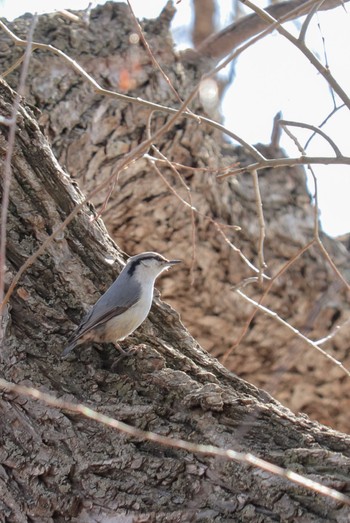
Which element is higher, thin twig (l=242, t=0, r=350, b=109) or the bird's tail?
thin twig (l=242, t=0, r=350, b=109)

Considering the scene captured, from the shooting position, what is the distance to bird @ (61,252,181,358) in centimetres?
283

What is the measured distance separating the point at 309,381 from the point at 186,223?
1.35 meters

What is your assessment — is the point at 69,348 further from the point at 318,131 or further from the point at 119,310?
the point at 318,131

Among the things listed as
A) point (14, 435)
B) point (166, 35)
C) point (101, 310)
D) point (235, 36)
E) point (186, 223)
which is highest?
point (235, 36)

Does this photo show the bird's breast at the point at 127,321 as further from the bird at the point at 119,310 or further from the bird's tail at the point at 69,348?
the bird's tail at the point at 69,348

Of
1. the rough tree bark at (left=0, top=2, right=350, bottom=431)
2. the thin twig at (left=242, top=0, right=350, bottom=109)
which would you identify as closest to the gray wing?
the thin twig at (left=242, top=0, right=350, bottom=109)

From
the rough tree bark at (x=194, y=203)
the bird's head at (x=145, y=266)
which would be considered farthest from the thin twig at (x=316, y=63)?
the rough tree bark at (x=194, y=203)

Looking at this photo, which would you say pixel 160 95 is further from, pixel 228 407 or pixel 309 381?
pixel 228 407

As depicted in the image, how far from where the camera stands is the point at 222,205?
4918mm

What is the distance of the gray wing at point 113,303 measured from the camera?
111 inches

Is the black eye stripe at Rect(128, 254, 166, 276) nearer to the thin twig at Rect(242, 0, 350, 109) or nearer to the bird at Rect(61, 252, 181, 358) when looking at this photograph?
the bird at Rect(61, 252, 181, 358)

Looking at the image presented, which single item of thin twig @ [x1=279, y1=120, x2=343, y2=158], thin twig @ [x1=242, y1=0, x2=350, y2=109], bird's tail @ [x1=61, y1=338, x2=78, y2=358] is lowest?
bird's tail @ [x1=61, y1=338, x2=78, y2=358]

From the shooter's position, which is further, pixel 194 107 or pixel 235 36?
pixel 235 36

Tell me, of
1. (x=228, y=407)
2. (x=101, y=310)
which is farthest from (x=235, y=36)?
(x=228, y=407)
